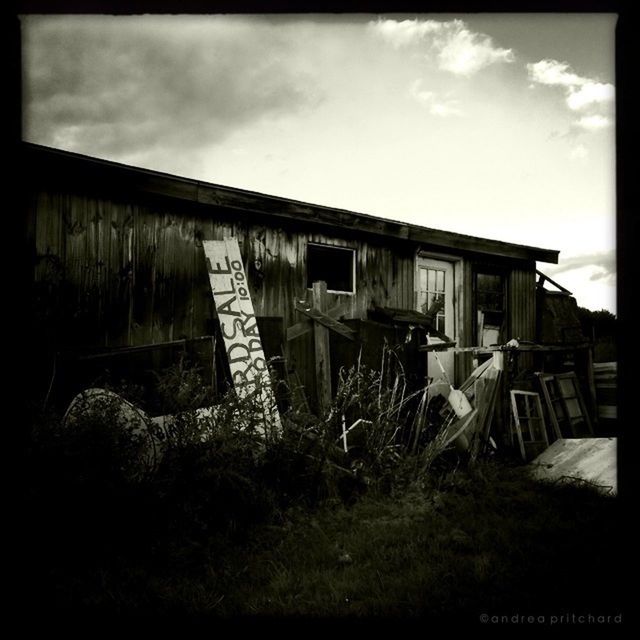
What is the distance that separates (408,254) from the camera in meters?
8.57

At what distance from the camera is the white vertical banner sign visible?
18.9ft

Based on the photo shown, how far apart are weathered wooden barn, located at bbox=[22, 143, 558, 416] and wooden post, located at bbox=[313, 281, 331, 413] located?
57 cm

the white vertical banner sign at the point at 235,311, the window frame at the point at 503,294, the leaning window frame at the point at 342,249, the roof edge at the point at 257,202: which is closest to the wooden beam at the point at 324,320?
the white vertical banner sign at the point at 235,311

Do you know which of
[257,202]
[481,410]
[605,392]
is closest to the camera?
[481,410]

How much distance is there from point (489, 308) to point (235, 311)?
5820 mm

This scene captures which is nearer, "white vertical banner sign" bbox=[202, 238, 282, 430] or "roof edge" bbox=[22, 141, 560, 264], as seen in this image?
"roof edge" bbox=[22, 141, 560, 264]

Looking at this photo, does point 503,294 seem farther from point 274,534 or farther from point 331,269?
point 274,534

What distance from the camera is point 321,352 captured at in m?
6.05

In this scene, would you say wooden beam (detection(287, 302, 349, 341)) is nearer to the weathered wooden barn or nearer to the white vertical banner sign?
the weathered wooden barn

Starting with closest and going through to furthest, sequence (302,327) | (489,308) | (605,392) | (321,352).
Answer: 1. (321,352)
2. (302,327)
3. (605,392)
4. (489,308)

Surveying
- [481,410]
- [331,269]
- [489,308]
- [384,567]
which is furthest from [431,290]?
[384,567]

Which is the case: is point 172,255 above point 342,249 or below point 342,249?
below

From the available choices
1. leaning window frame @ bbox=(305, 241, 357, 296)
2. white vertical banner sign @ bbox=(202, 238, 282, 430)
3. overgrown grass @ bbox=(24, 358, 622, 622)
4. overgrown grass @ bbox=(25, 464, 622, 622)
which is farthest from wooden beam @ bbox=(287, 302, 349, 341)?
overgrown grass @ bbox=(25, 464, 622, 622)

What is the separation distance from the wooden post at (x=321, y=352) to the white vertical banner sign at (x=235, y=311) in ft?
2.19
